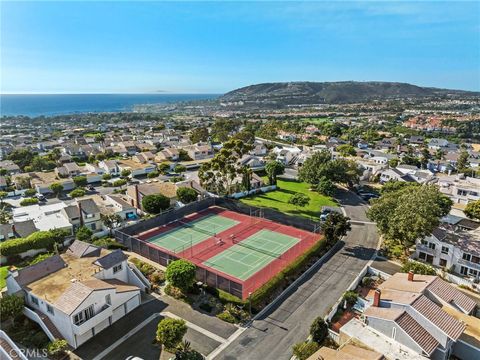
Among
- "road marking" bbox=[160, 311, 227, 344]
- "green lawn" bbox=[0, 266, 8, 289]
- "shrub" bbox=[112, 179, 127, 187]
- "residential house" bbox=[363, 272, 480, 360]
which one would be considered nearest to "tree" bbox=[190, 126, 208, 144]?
"shrub" bbox=[112, 179, 127, 187]

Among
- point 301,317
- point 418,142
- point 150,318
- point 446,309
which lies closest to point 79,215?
A: point 150,318

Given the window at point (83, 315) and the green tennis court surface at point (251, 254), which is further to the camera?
the green tennis court surface at point (251, 254)

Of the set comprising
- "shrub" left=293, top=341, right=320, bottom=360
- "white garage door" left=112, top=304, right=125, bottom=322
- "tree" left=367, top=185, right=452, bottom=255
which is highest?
"tree" left=367, top=185, right=452, bottom=255

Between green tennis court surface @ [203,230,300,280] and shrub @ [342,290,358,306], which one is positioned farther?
green tennis court surface @ [203,230,300,280]

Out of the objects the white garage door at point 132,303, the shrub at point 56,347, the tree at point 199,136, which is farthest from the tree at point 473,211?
the tree at point 199,136

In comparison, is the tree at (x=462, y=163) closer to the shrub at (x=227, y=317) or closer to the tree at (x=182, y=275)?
the shrub at (x=227, y=317)

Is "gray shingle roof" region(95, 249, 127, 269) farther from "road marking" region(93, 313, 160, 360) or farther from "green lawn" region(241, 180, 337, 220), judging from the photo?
"green lawn" region(241, 180, 337, 220)

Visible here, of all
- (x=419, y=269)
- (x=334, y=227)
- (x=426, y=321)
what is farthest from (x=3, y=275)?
(x=419, y=269)
